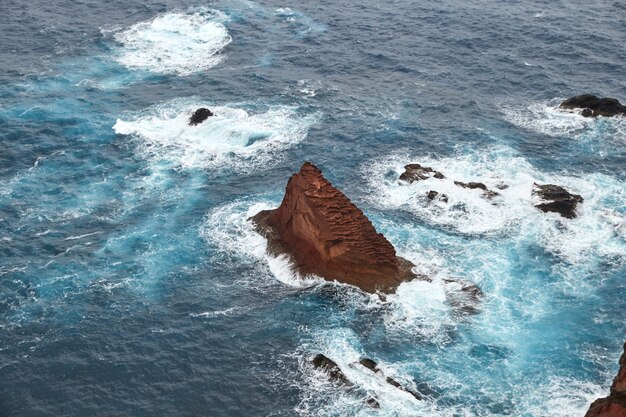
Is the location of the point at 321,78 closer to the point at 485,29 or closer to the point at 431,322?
the point at 485,29

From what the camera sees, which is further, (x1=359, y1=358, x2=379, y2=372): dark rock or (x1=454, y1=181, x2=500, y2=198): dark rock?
(x1=454, y1=181, x2=500, y2=198): dark rock

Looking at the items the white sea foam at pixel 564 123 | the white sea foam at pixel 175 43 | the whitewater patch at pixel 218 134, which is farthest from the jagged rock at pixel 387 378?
the white sea foam at pixel 175 43

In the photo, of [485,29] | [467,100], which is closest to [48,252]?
[467,100]

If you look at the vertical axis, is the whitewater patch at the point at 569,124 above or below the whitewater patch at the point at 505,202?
above

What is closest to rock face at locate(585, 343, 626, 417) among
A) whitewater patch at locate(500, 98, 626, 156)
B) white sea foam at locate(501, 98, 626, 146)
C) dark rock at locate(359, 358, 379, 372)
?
dark rock at locate(359, 358, 379, 372)

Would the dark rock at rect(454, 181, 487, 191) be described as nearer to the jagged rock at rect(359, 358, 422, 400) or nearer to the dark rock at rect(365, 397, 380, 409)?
the jagged rock at rect(359, 358, 422, 400)

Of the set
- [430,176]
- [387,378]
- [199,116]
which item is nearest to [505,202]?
[430,176]

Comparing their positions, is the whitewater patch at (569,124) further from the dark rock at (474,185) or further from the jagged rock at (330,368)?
the jagged rock at (330,368)
